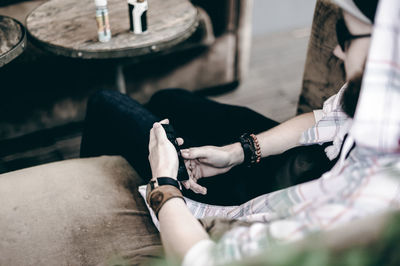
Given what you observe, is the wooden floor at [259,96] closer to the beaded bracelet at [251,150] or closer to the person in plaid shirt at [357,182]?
the beaded bracelet at [251,150]

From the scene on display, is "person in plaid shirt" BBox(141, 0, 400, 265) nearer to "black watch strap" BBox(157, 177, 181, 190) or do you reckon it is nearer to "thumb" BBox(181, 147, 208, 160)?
"black watch strap" BBox(157, 177, 181, 190)

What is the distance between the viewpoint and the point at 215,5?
216 cm

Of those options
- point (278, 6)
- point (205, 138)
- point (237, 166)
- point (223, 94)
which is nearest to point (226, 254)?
point (237, 166)

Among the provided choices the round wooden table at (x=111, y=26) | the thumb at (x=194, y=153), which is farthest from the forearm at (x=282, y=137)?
the round wooden table at (x=111, y=26)

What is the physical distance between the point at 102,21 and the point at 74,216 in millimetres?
711

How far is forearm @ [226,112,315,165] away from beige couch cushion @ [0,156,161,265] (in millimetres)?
335

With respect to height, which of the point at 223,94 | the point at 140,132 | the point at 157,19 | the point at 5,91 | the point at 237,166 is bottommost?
the point at 223,94

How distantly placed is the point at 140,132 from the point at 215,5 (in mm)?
1271

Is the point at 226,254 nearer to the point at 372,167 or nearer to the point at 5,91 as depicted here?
the point at 372,167

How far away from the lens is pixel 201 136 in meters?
1.27

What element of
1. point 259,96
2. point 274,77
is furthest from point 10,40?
point 274,77

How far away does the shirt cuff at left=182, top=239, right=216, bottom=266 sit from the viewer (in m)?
0.68

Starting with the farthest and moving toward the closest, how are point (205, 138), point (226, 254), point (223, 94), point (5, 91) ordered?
point (223, 94) → point (5, 91) → point (205, 138) → point (226, 254)

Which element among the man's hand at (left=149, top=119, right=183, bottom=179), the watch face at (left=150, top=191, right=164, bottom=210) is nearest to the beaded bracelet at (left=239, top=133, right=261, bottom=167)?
the man's hand at (left=149, top=119, right=183, bottom=179)
